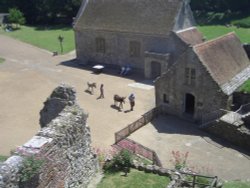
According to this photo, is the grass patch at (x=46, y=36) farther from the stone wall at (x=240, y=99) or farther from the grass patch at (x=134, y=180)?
the grass patch at (x=134, y=180)

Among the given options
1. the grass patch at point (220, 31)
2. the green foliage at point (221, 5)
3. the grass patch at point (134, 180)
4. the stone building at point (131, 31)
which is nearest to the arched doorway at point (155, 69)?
the stone building at point (131, 31)

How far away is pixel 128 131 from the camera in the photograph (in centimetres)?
2667

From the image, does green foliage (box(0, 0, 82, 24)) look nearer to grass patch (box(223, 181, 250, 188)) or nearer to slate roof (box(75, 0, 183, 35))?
slate roof (box(75, 0, 183, 35))

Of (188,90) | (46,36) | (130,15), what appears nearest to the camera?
(188,90)

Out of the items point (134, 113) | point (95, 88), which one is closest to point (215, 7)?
point (95, 88)

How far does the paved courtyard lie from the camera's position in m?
22.5

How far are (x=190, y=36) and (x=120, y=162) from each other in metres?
25.1

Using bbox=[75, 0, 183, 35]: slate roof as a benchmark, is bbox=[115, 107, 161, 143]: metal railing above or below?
below

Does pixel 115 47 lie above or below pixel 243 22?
above

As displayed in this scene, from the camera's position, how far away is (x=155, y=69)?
3953cm

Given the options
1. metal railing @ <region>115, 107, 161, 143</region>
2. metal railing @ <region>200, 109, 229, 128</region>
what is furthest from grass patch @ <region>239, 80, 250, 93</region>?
metal railing @ <region>115, 107, 161, 143</region>

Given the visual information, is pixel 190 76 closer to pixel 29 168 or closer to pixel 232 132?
pixel 232 132

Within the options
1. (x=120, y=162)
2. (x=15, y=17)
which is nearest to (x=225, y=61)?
(x=120, y=162)

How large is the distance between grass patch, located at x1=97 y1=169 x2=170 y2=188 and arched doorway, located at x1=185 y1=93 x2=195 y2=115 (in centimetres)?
1181
